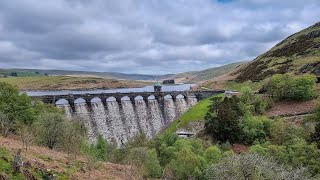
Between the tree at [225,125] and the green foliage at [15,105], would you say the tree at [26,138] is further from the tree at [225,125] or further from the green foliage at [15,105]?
the tree at [225,125]

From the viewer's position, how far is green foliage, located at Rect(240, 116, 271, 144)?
66625 mm

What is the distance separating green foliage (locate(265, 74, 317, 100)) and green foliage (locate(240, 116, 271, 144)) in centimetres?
2064

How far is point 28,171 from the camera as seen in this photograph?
25.6 metres

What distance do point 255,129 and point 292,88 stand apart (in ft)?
80.2

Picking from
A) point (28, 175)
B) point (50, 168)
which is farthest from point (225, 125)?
point (28, 175)

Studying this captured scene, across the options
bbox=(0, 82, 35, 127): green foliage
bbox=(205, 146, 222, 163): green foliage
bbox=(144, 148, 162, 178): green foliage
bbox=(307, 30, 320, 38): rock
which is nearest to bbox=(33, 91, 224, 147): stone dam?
bbox=(0, 82, 35, 127): green foliage

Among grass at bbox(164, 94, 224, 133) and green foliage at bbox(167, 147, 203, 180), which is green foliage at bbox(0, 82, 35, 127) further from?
grass at bbox(164, 94, 224, 133)

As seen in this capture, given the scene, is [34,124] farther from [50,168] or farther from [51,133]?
[50,168]

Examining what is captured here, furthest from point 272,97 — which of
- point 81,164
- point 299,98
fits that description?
point 81,164

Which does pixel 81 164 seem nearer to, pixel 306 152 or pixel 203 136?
pixel 306 152

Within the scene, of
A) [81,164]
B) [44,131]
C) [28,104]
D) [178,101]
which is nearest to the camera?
[81,164]

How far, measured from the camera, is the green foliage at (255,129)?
6662cm

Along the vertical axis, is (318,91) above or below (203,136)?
above

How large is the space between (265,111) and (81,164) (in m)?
57.3
